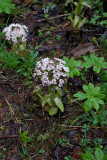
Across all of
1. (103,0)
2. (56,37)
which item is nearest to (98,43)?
(56,37)

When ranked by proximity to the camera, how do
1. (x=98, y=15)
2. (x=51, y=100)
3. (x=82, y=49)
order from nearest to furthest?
(x=51, y=100)
(x=82, y=49)
(x=98, y=15)

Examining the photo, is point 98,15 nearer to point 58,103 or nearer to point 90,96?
point 90,96

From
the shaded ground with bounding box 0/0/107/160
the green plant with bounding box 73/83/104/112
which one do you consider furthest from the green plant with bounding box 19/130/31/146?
the green plant with bounding box 73/83/104/112

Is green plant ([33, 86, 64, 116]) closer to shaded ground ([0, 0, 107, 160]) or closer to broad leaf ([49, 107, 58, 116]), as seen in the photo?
broad leaf ([49, 107, 58, 116])

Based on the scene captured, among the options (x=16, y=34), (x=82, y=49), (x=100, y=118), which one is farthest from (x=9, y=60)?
(x=100, y=118)

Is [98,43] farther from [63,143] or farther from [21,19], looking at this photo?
[63,143]

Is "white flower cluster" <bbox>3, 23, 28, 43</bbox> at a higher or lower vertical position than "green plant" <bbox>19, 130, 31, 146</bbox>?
higher

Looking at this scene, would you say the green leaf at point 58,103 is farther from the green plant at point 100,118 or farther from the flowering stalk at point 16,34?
the flowering stalk at point 16,34

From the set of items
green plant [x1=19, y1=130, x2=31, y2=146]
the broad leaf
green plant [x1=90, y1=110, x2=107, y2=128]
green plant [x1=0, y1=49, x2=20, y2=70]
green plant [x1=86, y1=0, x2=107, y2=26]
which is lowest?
green plant [x1=19, y1=130, x2=31, y2=146]
